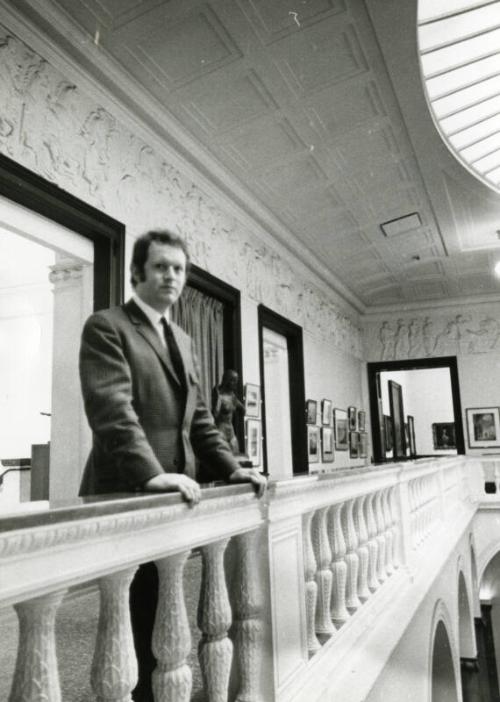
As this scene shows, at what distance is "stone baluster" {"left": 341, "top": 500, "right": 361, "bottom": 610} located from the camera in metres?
3.53

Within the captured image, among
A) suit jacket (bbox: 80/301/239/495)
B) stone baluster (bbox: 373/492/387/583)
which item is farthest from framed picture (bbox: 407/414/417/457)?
suit jacket (bbox: 80/301/239/495)

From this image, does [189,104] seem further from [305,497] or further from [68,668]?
[68,668]

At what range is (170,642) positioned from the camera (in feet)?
5.34

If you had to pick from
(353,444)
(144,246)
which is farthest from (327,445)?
(144,246)

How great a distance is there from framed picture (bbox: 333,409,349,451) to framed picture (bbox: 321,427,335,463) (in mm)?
444

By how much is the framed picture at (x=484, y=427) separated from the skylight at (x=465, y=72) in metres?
6.31

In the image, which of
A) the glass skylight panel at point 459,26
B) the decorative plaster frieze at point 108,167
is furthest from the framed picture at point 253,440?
the glass skylight panel at point 459,26

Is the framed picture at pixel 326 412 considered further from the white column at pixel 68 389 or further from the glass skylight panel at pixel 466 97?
the white column at pixel 68 389

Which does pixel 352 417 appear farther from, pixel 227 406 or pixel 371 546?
pixel 371 546

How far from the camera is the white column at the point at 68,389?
5.75 meters

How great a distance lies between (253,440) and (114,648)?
301 inches

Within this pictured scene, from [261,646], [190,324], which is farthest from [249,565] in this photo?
[190,324]

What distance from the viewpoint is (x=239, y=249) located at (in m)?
9.21

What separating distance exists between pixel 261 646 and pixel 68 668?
0.97 m
